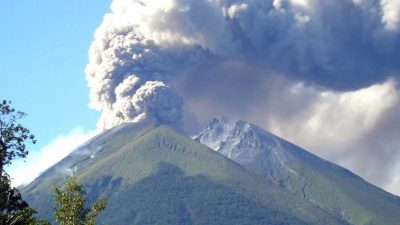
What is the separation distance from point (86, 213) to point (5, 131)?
189 inches

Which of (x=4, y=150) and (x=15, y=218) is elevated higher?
(x=4, y=150)

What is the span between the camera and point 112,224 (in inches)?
7820

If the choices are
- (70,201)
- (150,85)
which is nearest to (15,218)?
(70,201)

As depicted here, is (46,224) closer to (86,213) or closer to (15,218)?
(86,213)

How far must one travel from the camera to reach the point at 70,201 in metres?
35.2

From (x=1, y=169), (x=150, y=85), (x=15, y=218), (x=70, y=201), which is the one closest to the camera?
(x=15, y=218)

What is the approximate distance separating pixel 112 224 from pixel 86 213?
165 meters

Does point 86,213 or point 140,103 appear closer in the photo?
point 86,213

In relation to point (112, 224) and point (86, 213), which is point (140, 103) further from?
point (86, 213)

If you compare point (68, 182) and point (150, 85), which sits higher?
point (150, 85)

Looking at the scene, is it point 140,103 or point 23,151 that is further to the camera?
point 140,103

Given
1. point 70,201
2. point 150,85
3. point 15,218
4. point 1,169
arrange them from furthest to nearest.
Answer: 1. point 150,85
2. point 70,201
3. point 1,169
4. point 15,218

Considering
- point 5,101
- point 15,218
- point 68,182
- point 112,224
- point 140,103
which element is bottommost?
point 15,218

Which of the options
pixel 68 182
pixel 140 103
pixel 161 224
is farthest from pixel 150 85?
pixel 68 182
